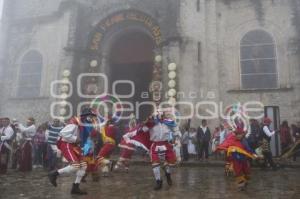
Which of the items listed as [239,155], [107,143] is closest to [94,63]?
[107,143]

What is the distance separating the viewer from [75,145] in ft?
25.4

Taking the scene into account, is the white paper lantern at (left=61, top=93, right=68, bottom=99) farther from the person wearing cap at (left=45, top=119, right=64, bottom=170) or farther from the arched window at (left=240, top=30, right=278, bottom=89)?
the arched window at (left=240, top=30, right=278, bottom=89)

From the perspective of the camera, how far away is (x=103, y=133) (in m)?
10.7

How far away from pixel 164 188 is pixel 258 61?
11.6 metres

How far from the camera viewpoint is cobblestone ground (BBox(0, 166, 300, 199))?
7.16m

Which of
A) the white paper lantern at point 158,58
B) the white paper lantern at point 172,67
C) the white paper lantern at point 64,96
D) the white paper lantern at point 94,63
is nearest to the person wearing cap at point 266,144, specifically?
the white paper lantern at point 172,67

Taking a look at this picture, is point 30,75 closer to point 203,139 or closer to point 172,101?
point 172,101

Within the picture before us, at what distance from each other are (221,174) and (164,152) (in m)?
3.12

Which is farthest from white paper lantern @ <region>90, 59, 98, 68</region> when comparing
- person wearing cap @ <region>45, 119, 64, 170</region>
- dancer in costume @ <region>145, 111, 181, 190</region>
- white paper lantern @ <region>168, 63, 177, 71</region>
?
dancer in costume @ <region>145, 111, 181, 190</region>

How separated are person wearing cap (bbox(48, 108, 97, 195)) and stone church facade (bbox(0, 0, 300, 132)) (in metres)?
9.37

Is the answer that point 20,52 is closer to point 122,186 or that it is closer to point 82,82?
point 82,82

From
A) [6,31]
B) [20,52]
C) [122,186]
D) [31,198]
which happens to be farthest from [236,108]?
[6,31]

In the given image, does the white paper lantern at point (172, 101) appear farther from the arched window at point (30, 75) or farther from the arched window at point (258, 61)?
the arched window at point (30, 75)

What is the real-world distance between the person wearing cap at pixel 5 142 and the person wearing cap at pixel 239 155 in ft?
24.0
